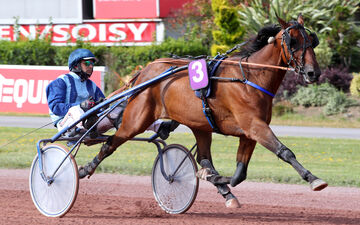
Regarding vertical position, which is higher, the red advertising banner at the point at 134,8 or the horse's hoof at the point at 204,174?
the red advertising banner at the point at 134,8

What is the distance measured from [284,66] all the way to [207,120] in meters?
0.82

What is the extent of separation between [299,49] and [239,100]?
2.20 ft

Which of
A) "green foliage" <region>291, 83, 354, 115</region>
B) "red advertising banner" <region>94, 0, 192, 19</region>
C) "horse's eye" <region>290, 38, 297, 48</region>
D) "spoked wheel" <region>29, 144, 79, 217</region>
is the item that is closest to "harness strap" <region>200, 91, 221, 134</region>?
"horse's eye" <region>290, 38, 297, 48</region>

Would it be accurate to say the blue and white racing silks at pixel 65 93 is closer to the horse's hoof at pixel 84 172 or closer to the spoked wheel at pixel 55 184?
the spoked wheel at pixel 55 184

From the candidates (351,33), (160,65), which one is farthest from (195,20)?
(160,65)

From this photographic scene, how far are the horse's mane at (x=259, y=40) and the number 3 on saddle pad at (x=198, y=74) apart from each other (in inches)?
16.2

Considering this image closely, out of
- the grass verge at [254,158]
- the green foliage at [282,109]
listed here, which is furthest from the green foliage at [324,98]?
the grass verge at [254,158]

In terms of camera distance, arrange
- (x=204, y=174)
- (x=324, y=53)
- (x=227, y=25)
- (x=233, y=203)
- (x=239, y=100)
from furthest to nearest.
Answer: (x=324, y=53) < (x=227, y=25) < (x=204, y=174) < (x=233, y=203) < (x=239, y=100)

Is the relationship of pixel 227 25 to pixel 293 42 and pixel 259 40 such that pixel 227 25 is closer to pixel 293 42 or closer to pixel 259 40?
pixel 259 40

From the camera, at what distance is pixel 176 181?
21.1 ft

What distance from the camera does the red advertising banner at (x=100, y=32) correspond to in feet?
68.7

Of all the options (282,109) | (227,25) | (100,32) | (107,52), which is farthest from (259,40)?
(100,32)

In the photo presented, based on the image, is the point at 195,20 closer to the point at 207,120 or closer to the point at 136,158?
the point at 136,158

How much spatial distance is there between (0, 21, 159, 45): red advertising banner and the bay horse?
14.4 metres
